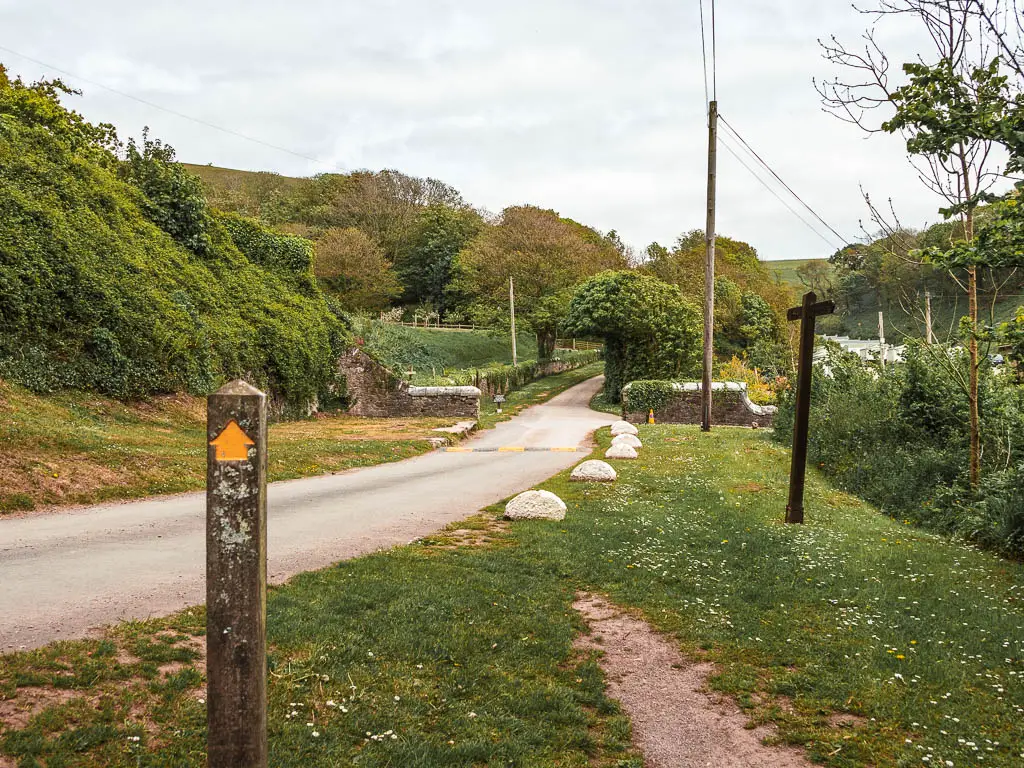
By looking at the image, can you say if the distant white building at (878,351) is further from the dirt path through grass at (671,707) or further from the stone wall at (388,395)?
the stone wall at (388,395)

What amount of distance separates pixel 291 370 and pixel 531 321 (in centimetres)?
2701

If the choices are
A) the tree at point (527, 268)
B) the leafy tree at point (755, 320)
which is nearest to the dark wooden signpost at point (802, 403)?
the tree at point (527, 268)

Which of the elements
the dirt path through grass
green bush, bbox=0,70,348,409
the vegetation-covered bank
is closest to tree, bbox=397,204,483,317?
green bush, bbox=0,70,348,409

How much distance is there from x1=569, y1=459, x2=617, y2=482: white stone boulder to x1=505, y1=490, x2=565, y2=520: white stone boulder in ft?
9.84

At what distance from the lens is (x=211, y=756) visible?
9.91 ft

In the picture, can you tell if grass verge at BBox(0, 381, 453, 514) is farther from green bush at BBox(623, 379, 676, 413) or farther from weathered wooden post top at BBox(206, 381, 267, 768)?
green bush at BBox(623, 379, 676, 413)

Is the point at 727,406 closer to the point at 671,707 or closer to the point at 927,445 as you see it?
the point at 927,445

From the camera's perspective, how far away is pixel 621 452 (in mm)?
17078

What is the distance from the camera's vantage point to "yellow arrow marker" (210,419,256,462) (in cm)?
299

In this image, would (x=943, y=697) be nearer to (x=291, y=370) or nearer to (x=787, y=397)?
(x=787, y=397)

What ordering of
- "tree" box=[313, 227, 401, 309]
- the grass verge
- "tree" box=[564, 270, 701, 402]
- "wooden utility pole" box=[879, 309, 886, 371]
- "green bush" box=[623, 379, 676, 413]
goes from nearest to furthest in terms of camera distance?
the grass verge < "wooden utility pole" box=[879, 309, 886, 371] < "green bush" box=[623, 379, 676, 413] < "tree" box=[564, 270, 701, 402] < "tree" box=[313, 227, 401, 309]

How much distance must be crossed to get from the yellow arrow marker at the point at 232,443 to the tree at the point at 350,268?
48.9 meters

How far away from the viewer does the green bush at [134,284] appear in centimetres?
1614

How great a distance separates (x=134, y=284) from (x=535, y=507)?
49.7 ft
